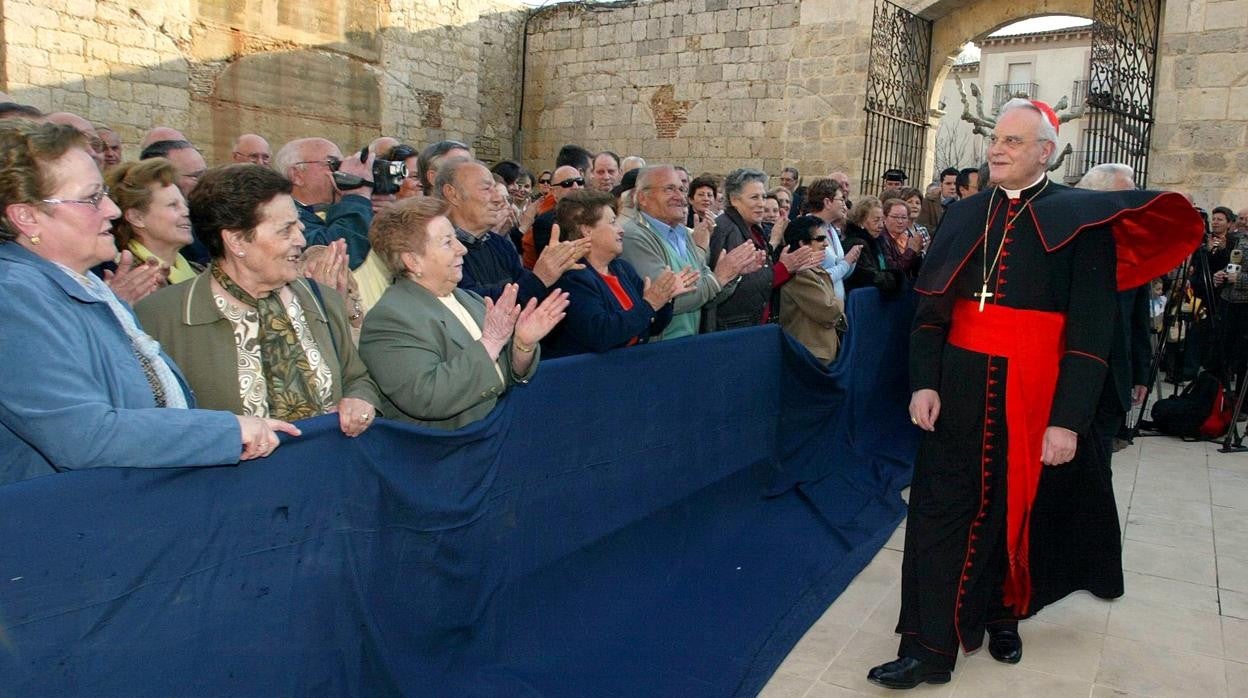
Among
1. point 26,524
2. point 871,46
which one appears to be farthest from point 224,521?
point 871,46

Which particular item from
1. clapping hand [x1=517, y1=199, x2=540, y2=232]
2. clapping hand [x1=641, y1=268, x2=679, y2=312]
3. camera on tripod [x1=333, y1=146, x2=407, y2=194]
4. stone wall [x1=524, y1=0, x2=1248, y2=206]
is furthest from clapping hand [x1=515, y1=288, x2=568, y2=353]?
stone wall [x1=524, y1=0, x2=1248, y2=206]

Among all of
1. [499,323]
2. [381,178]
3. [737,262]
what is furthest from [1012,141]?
[381,178]

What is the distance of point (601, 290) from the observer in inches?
145

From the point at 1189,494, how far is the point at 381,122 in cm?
1069

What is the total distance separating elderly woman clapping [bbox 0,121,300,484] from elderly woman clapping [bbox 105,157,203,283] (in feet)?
2.96

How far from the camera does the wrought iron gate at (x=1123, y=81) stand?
31.0ft

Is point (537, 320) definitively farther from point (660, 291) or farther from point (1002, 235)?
point (1002, 235)

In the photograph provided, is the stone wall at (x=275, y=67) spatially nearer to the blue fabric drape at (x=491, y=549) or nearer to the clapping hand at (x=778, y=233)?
the clapping hand at (x=778, y=233)

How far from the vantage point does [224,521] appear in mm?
2092

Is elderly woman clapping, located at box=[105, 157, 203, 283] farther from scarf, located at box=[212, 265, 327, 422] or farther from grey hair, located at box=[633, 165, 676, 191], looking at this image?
grey hair, located at box=[633, 165, 676, 191]

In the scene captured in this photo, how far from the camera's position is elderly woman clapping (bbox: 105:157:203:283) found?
117 inches

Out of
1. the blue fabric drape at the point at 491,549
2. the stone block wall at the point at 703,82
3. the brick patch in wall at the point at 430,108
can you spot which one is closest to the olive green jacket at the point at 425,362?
the blue fabric drape at the point at 491,549

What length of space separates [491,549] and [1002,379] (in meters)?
1.79

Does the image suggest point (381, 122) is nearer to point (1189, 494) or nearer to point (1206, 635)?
point (1189, 494)
